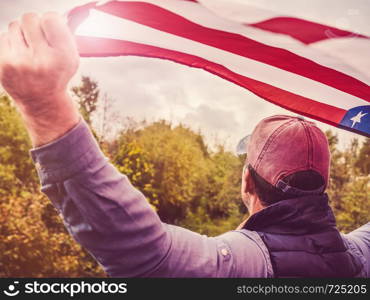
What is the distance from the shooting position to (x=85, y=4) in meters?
1.38

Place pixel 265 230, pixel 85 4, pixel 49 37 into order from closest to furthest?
1. pixel 49 37
2. pixel 265 230
3. pixel 85 4

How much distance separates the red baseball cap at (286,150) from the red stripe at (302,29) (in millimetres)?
444

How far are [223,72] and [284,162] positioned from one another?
839mm

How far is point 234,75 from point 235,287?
1075mm

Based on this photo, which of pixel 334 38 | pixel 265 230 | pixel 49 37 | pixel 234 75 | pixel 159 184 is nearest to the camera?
pixel 49 37

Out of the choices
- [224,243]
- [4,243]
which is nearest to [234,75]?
[224,243]

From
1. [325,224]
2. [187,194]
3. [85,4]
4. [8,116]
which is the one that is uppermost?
[85,4]

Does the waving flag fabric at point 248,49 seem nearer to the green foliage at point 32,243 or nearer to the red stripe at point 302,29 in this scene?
the red stripe at point 302,29

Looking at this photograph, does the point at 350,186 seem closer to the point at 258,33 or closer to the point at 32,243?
the point at 32,243

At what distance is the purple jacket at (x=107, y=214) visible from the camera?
2.45ft

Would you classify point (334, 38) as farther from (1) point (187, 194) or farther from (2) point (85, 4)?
(1) point (187, 194)

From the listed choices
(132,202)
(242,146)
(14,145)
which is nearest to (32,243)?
(14,145)

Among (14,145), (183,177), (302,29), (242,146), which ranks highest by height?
(302,29)

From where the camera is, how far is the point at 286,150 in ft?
3.99
